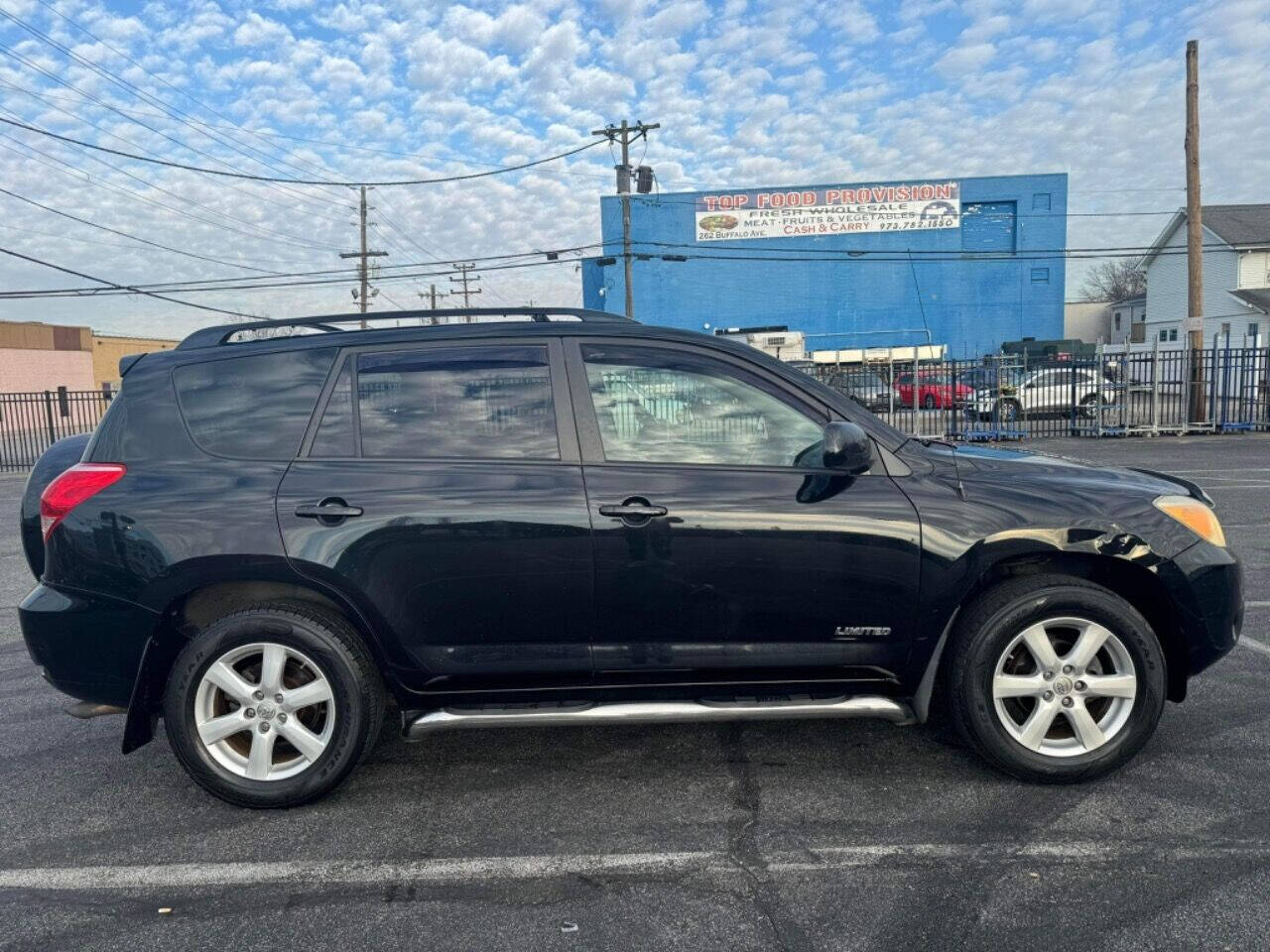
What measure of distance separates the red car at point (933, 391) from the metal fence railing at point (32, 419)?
711 inches

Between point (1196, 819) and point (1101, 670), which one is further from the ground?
point (1101, 670)

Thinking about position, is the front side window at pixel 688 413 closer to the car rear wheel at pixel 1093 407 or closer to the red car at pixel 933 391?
the red car at pixel 933 391

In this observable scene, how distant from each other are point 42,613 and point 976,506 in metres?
3.44

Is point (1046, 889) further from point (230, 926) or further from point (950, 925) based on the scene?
point (230, 926)

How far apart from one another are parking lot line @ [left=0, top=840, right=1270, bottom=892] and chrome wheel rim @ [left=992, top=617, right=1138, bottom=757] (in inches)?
17.7

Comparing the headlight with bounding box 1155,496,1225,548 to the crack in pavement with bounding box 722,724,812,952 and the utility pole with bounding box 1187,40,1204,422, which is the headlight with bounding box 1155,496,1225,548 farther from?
the utility pole with bounding box 1187,40,1204,422

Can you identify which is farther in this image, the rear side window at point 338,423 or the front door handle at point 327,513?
the rear side window at point 338,423

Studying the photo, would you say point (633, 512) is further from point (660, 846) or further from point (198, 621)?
point (198, 621)

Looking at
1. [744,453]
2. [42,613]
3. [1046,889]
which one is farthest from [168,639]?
[1046,889]

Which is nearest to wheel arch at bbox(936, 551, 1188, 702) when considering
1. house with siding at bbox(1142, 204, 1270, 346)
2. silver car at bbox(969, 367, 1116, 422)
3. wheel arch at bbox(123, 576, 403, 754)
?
wheel arch at bbox(123, 576, 403, 754)

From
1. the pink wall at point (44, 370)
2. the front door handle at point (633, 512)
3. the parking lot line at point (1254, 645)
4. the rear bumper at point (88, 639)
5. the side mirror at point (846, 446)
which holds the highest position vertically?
the pink wall at point (44, 370)

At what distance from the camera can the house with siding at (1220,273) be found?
40.2m


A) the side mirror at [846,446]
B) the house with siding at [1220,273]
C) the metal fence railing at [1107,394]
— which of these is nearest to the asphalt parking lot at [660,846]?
the side mirror at [846,446]

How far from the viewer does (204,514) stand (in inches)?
128
